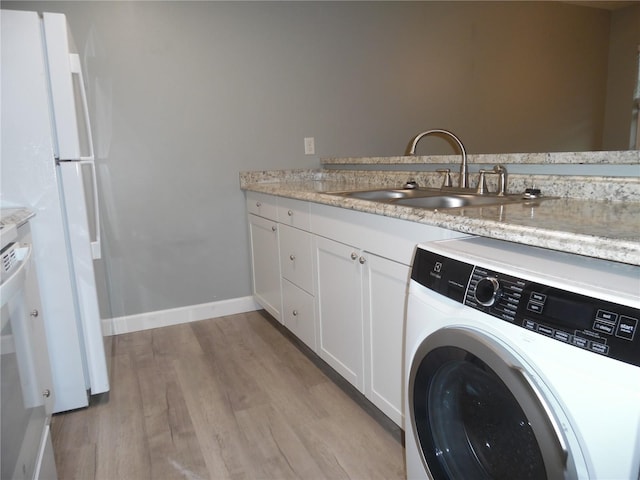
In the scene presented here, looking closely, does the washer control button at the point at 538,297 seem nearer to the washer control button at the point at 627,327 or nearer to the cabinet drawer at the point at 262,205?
the washer control button at the point at 627,327

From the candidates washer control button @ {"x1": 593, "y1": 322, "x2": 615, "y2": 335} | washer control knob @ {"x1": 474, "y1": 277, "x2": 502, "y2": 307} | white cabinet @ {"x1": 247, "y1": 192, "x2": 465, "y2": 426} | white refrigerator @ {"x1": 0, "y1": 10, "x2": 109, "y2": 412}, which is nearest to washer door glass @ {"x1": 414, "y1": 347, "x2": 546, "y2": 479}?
washer control knob @ {"x1": 474, "y1": 277, "x2": 502, "y2": 307}

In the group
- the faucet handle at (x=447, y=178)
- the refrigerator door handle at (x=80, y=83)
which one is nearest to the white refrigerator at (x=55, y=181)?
the refrigerator door handle at (x=80, y=83)

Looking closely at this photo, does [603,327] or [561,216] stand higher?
[561,216]

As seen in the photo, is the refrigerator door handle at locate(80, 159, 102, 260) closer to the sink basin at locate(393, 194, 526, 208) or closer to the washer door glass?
the sink basin at locate(393, 194, 526, 208)

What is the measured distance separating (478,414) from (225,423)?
1.14 metres

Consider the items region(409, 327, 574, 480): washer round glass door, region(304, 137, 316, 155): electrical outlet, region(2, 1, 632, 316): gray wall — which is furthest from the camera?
region(304, 137, 316, 155): electrical outlet

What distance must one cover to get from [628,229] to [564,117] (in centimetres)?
377

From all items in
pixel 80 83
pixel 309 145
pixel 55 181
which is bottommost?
pixel 55 181

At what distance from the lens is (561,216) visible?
114 centimetres

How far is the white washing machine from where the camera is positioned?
27.5 inches

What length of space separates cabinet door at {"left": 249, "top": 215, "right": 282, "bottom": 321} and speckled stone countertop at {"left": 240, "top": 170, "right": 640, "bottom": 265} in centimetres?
56

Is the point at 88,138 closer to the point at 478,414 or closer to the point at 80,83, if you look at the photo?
the point at 80,83

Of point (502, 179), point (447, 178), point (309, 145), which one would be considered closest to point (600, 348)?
point (502, 179)

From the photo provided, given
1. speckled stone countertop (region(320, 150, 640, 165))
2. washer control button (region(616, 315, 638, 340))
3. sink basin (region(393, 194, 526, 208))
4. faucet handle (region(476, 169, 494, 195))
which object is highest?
speckled stone countertop (region(320, 150, 640, 165))
